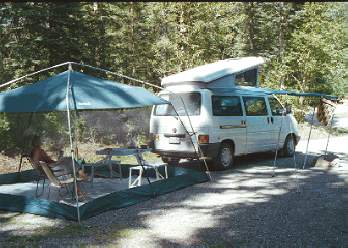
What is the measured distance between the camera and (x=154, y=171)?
10.4 m

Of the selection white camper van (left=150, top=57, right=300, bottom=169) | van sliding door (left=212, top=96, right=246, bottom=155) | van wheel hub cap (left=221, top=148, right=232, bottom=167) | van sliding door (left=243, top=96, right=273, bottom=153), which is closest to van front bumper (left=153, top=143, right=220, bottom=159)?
white camper van (left=150, top=57, right=300, bottom=169)

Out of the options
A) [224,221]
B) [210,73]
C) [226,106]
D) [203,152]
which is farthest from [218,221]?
[210,73]

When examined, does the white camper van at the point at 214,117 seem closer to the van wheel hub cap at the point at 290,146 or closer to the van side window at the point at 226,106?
the van side window at the point at 226,106

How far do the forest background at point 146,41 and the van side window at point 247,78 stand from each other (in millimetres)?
4975

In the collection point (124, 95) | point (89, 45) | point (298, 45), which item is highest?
point (298, 45)

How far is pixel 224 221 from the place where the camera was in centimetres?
683

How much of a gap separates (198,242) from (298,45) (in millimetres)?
21716

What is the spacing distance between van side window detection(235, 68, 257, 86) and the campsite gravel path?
3.49 metres

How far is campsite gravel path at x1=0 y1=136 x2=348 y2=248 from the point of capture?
591cm

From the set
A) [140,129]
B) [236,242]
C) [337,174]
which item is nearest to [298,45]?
[140,129]

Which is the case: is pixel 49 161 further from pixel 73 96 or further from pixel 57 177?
pixel 73 96

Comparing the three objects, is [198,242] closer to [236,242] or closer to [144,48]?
[236,242]

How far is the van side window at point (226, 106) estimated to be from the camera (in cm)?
1092

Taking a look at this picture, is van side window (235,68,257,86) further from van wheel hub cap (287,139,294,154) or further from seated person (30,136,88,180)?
seated person (30,136,88,180)
